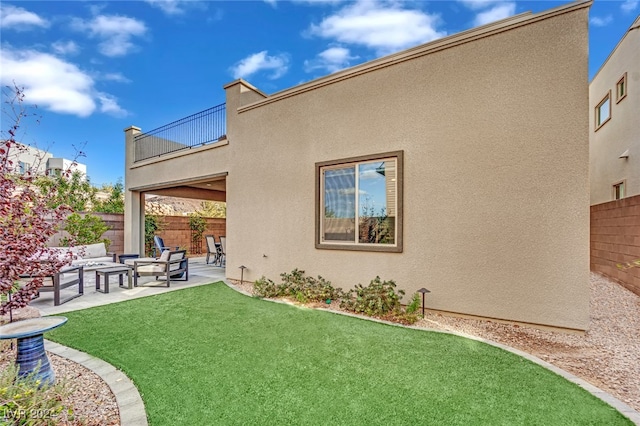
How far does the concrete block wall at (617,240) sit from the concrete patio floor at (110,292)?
9.98 meters

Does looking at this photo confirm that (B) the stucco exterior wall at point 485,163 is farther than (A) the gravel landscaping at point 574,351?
Yes

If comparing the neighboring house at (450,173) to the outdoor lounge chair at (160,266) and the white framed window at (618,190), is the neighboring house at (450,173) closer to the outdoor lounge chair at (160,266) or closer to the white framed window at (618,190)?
the outdoor lounge chair at (160,266)

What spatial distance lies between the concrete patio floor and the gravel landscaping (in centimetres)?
260

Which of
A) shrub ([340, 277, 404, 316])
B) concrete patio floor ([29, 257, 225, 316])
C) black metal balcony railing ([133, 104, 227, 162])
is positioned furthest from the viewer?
black metal balcony railing ([133, 104, 227, 162])

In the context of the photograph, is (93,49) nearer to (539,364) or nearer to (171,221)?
(171,221)

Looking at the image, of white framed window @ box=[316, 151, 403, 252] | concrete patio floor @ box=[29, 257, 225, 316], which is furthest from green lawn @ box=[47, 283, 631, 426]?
white framed window @ box=[316, 151, 403, 252]

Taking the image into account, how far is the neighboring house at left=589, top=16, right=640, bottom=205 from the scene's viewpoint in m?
9.54

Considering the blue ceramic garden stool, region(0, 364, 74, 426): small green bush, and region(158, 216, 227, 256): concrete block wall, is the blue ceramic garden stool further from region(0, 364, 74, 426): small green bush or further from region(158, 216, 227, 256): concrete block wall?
region(158, 216, 227, 256): concrete block wall

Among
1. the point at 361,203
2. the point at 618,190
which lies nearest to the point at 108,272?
the point at 361,203

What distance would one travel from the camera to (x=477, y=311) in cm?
Answer: 521

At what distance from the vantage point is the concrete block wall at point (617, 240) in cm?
650

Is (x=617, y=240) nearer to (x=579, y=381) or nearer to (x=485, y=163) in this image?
(x=485, y=163)

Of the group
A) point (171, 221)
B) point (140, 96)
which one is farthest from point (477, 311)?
point (140, 96)

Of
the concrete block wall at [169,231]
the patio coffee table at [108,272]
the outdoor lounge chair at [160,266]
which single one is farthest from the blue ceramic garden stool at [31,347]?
the concrete block wall at [169,231]
